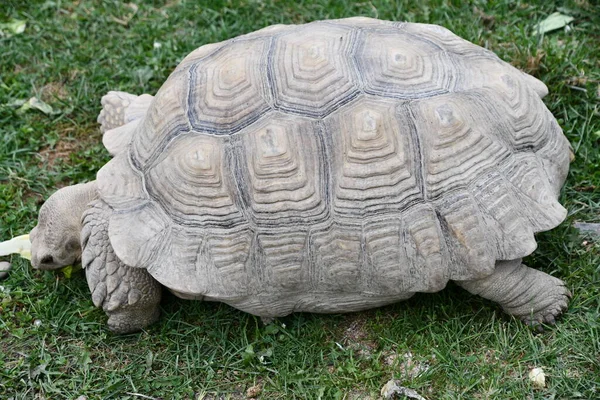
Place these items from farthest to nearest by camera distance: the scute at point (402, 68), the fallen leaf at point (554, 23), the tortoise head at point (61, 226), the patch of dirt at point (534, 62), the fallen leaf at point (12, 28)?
the fallen leaf at point (12, 28) → the fallen leaf at point (554, 23) → the patch of dirt at point (534, 62) → the tortoise head at point (61, 226) → the scute at point (402, 68)

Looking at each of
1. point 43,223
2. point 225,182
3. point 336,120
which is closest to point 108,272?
point 43,223

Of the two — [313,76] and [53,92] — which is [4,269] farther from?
[313,76]

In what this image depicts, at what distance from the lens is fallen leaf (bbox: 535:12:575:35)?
5543mm

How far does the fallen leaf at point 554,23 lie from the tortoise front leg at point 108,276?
359cm

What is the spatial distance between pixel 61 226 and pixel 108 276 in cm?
50

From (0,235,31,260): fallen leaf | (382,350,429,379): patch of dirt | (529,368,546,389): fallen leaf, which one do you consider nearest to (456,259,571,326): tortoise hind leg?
(529,368,546,389): fallen leaf

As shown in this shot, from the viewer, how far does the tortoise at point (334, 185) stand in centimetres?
367

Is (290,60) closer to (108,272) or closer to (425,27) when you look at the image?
(425,27)

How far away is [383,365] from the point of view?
3.95 meters

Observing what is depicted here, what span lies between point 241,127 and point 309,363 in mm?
1384

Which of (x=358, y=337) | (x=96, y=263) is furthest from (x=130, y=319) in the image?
(x=358, y=337)

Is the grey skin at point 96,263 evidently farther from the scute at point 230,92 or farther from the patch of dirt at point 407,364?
the patch of dirt at point 407,364

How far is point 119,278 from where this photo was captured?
13.4 ft

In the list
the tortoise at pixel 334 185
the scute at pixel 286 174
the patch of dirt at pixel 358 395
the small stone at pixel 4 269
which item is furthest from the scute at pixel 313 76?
the small stone at pixel 4 269
